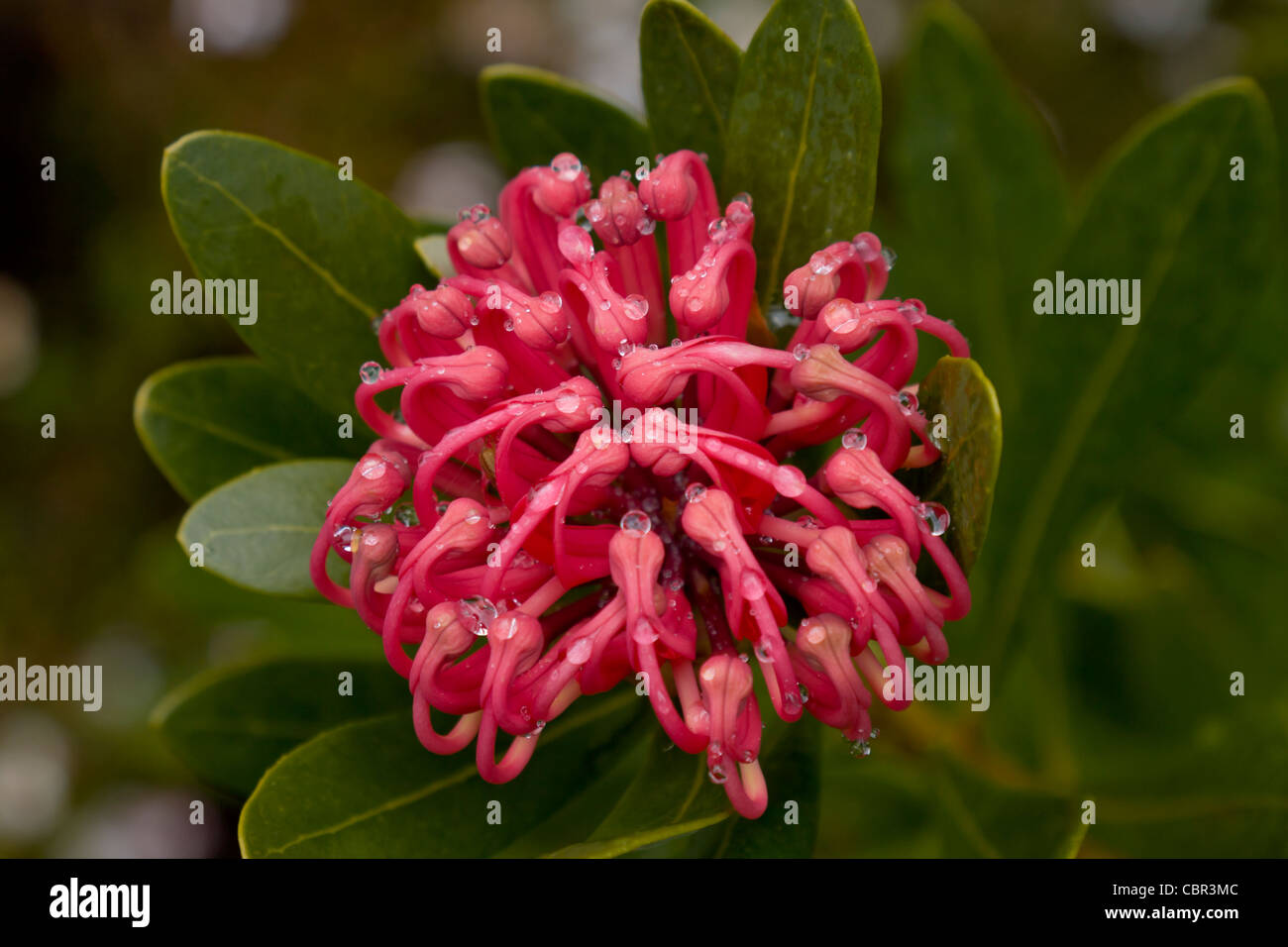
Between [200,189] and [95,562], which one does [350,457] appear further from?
[95,562]

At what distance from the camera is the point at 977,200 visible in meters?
2.72

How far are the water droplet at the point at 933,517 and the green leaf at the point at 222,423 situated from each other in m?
1.13

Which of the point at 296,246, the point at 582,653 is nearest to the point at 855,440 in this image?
the point at 582,653

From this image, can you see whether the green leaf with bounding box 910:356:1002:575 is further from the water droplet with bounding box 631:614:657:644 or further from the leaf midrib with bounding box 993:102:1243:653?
the leaf midrib with bounding box 993:102:1243:653

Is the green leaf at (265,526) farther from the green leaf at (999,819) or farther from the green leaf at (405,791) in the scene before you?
the green leaf at (999,819)

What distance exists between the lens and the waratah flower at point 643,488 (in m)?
1.48

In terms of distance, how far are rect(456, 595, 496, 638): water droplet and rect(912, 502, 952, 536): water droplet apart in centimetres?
61

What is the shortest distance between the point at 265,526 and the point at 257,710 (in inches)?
27.9

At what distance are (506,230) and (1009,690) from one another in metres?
2.31

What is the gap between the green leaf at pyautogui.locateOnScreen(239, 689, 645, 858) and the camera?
5.53 ft

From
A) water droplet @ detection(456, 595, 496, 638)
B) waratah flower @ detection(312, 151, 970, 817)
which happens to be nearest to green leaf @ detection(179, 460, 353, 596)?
waratah flower @ detection(312, 151, 970, 817)
